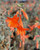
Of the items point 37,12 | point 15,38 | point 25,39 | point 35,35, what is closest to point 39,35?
point 35,35

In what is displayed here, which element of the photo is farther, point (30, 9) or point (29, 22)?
point (30, 9)

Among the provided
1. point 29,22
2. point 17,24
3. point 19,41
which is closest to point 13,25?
point 17,24

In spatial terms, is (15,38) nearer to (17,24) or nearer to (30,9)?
(17,24)

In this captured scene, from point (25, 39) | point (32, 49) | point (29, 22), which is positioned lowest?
point (32, 49)

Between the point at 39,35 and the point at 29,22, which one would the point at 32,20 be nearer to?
the point at 29,22

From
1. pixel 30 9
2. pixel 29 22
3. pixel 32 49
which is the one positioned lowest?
pixel 32 49

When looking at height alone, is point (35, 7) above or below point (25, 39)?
above

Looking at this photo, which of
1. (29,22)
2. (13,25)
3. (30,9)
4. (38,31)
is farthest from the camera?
(30,9)

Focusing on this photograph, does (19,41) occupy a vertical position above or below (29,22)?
below

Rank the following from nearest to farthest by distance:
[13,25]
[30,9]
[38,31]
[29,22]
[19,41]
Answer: [13,25] → [19,41] → [38,31] → [29,22] → [30,9]
